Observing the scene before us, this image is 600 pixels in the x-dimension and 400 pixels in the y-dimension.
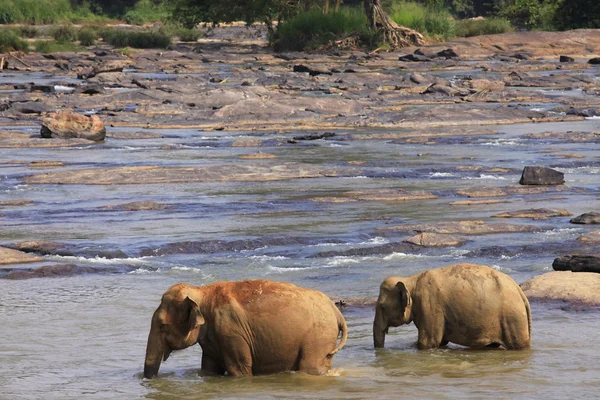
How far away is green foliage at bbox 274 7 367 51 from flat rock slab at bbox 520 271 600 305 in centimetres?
5027

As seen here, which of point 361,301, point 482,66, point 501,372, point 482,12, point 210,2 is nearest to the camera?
point 501,372

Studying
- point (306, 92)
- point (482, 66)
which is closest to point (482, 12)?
point (482, 66)

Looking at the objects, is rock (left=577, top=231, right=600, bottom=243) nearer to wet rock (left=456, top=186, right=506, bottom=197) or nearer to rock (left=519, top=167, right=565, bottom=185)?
wet rock (left=456, top=186, right=506, bottom=197)

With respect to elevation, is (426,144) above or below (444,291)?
below

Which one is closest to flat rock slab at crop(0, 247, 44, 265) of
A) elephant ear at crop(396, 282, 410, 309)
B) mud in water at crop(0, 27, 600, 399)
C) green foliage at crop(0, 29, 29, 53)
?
mud in water at crop(0, 27, 600, 399)

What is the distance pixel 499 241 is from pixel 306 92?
24970 millimetres

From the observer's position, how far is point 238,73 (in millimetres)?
45781

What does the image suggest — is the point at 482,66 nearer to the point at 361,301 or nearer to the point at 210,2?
the point at 210,2

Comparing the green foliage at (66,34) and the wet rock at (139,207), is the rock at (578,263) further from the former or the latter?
the green foliage at (66,34)

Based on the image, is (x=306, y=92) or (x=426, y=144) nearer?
(x=426, y=144)

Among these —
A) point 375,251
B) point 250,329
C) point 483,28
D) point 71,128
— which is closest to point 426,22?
point 483,28

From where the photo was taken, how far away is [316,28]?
60031 mm

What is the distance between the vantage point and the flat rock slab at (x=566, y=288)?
988 cm

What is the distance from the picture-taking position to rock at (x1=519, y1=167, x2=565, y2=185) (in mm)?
18203
